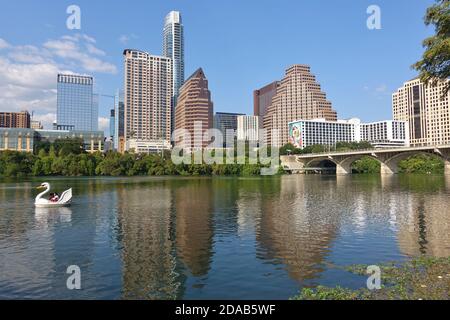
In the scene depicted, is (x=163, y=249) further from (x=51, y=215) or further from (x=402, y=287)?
(x=51, y=215)

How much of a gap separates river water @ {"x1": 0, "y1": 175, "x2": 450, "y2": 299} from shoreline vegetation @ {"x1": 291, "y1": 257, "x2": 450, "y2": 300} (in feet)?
2.83

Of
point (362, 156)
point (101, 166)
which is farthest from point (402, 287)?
point (362, 156)

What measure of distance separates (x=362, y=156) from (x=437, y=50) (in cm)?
14128

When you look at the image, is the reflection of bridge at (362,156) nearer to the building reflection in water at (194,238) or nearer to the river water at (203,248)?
the river water at (203,248)

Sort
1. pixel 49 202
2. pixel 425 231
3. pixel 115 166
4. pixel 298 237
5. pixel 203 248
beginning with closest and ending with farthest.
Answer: pixel 203 248 → pixel 298 237 → pixel 425 231 → pixel 49 202 → pixel 115 166

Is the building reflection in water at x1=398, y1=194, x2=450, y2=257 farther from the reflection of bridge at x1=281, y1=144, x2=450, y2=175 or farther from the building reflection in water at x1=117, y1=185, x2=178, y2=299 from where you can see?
the reflection of bridge at x1=281, y1=144, x2=450, y2=175

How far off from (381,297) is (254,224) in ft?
51.4

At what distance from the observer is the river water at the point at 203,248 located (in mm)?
14109

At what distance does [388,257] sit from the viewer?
58.7 ft

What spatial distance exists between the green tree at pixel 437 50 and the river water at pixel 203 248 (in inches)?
379

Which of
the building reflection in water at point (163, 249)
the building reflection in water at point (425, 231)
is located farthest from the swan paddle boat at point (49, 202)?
the building reflection in water at point (425, 231)

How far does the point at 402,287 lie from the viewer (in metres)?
13.0
